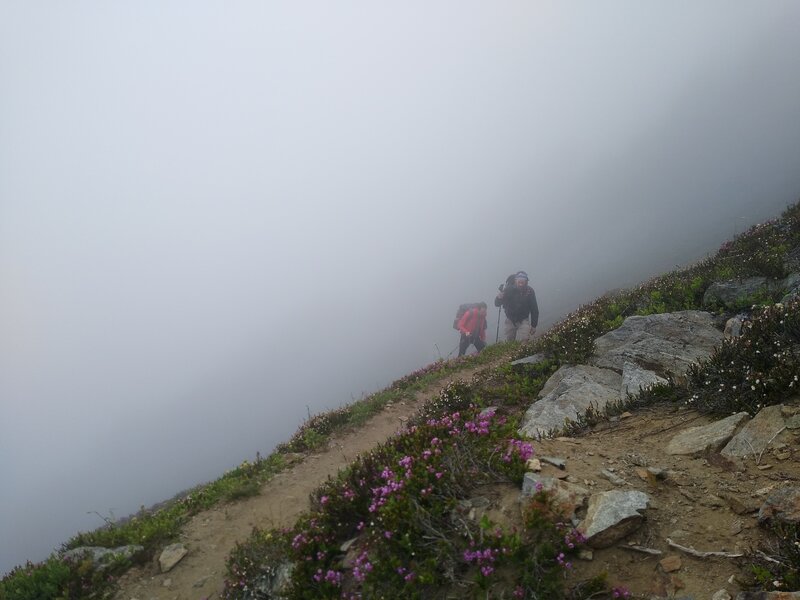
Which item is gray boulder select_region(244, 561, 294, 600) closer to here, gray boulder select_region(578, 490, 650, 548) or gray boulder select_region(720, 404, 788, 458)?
gray boulder select_region(578, 490, 650, 548)

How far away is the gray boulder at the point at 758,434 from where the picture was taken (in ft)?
13.1

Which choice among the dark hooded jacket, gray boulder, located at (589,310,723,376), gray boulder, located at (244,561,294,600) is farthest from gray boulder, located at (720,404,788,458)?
the dark hooded jacket

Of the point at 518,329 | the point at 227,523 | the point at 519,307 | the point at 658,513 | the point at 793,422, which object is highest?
the point at 658,513

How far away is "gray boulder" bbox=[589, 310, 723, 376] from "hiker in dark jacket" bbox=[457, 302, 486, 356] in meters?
14.6

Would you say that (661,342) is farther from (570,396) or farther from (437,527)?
(437,527)

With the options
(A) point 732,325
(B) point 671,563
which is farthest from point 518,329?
(B) point 671,563

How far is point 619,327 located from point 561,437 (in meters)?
5.00

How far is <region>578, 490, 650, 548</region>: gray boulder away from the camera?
3248 millimetres

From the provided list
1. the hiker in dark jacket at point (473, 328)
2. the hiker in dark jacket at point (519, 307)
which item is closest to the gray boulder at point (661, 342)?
the hiker in dark jacket at point (519, 307)

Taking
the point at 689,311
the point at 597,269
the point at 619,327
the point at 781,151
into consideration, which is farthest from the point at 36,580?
the point at 781,151

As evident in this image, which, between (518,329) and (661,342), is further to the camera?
(518,329)

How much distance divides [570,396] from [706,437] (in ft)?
10.1

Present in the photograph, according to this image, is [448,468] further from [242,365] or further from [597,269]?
[242,365]

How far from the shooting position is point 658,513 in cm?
350
